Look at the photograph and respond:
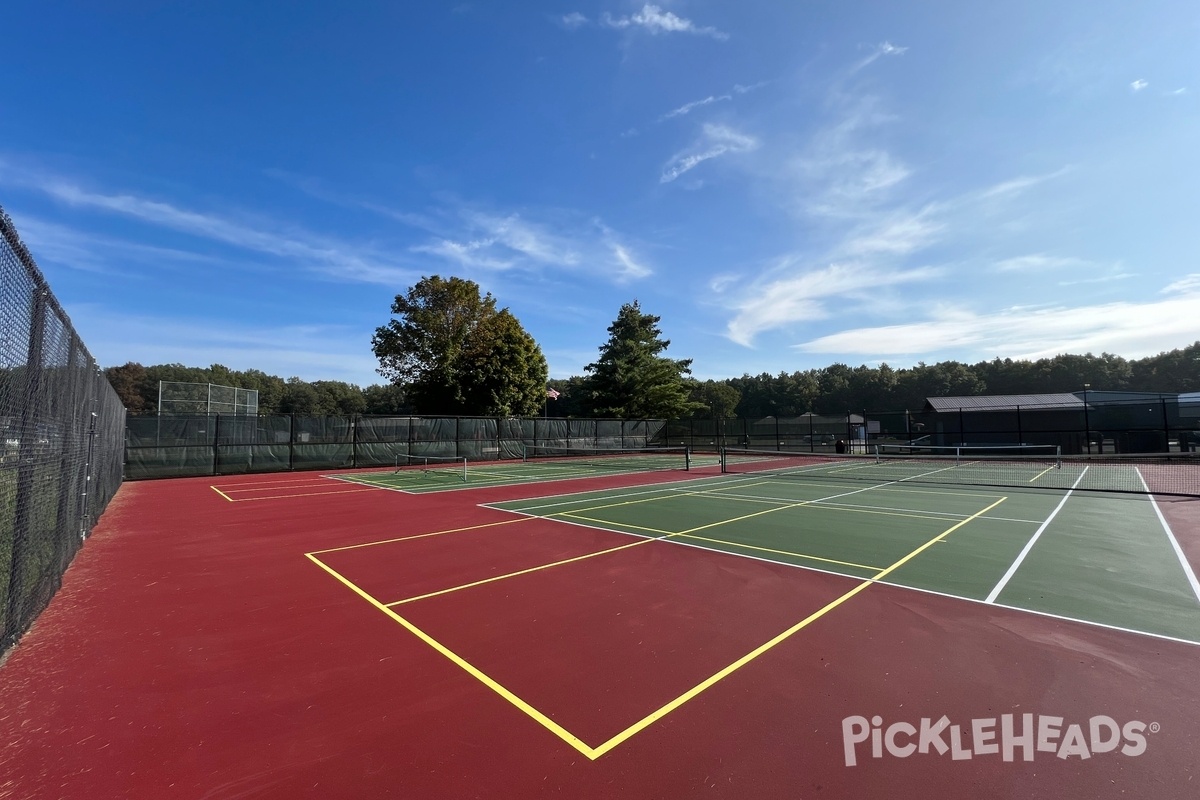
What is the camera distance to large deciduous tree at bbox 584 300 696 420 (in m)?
44.2

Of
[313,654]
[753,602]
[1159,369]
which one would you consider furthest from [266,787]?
[1159,369]

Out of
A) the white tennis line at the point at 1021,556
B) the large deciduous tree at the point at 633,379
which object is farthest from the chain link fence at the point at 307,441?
the white tennis line at the point at 1021,556

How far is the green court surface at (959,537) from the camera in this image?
5711mm

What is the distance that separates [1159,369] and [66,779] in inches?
4058

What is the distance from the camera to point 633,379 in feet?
144

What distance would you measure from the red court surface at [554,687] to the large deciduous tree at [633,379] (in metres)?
37.4

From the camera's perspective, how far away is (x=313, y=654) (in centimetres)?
440

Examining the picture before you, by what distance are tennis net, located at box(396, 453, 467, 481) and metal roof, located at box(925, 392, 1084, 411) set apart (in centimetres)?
3485

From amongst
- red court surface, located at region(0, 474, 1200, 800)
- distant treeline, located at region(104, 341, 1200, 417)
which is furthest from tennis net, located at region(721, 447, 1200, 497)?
distant treeline, located at region(104, 341, 1200, 417)

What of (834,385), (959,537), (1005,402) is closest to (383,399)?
(834,385)

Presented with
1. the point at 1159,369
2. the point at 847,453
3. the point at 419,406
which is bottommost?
the point at 847,453

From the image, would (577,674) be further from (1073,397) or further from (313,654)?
(1073,397)

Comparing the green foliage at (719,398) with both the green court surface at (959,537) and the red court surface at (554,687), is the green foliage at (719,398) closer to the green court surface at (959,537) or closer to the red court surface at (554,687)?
the green court surface at (959,537)

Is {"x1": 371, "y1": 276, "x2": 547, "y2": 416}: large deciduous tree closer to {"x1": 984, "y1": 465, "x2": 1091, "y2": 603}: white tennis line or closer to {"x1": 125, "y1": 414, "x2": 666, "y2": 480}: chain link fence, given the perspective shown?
{"x1": 125, "y1": 414, "x2": 666, "y2": 480}: chain link fence
